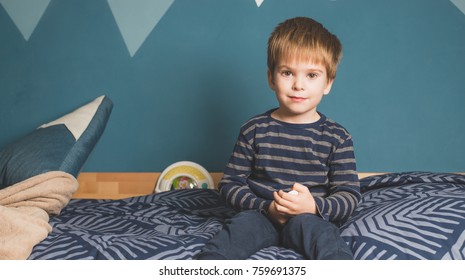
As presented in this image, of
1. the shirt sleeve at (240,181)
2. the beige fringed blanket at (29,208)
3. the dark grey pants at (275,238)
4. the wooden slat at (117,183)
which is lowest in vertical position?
the wooden slat at (117,183)

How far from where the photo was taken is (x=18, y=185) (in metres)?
1.33

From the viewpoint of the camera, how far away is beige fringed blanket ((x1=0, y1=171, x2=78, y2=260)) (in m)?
1.04

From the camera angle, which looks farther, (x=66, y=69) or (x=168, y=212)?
(x=66, y=69)

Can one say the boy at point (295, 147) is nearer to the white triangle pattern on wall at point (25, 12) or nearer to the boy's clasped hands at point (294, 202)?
the boy's clasped hands at point (294, 202)

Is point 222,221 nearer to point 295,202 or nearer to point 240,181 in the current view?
point 240,181

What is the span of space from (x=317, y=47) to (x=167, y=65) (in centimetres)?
82

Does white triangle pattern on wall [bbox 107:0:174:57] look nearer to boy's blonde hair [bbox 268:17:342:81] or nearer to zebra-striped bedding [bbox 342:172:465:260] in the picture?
boy's blonde hair [bbox 268:17:342:81]

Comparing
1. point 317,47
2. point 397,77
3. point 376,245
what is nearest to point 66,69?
point 317,47

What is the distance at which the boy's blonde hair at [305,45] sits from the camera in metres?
1.22

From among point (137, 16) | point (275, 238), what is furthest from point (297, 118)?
point (137, 16)

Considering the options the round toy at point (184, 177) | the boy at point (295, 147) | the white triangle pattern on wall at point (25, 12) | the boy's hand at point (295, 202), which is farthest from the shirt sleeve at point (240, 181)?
the white triangle pattern on wall at point (25, 12)

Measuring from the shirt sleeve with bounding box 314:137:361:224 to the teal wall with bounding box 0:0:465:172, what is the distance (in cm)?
68

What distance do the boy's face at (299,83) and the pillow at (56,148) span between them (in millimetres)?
688

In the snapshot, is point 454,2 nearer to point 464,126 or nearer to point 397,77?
point 397,77
